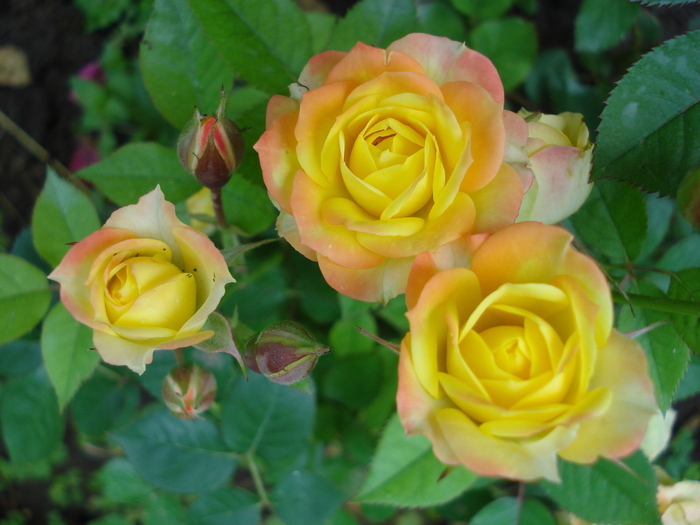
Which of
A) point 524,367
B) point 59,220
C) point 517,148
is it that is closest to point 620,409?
point 524,367

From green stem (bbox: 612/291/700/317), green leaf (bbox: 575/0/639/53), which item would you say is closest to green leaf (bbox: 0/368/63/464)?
green stem (bbox: 612/291/700/317)

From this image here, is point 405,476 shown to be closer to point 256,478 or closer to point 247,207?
point 256,478

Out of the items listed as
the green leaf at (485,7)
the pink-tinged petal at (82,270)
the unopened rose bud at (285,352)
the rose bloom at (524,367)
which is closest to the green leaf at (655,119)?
the rose bloom at (524,367)

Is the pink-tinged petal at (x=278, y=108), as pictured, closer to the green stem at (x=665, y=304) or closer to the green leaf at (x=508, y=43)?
the green stem at (x=665, y=304)

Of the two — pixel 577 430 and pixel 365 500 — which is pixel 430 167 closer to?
pixel 577 430

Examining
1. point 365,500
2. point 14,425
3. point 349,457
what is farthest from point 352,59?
point 349,457

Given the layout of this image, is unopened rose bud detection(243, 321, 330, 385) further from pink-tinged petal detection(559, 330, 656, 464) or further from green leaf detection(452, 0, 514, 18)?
green leaf detection(452, 0, 514, 18)
